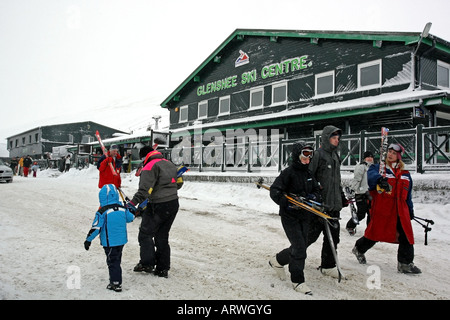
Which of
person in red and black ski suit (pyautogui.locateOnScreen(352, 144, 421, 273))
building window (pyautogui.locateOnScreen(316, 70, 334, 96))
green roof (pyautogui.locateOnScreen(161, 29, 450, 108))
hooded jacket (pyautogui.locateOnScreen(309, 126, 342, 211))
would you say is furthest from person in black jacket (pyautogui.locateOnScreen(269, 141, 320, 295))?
building window (pyautogui.locateOnScreen(316, 70, 334, 96))

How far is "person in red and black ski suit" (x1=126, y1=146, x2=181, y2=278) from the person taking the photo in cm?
427

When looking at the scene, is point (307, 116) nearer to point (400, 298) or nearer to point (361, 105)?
point (361, 105)

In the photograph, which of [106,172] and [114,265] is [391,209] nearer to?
[114,265]

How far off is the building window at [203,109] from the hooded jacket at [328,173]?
1950 centimetres

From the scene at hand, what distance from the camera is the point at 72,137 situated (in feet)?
158

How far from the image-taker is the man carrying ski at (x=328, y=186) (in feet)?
14.4

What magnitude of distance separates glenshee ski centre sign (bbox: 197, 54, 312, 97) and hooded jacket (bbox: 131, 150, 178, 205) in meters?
15.0

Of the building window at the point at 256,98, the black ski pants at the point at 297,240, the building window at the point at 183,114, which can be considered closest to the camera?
the black ski pants at the point at 297,240

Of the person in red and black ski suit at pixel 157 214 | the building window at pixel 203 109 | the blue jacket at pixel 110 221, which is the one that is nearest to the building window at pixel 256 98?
the building window at pixel 203 109

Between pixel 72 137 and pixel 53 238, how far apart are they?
46508mm

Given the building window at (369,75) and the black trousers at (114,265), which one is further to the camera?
the building window at (369,75)

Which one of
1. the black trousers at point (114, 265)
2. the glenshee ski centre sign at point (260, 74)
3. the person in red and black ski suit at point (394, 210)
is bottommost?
the black trousers at point (114, 265)

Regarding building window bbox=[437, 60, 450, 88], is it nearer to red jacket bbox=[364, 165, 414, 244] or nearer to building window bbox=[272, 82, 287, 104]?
building window bbox=[272, 82, 287, 104]

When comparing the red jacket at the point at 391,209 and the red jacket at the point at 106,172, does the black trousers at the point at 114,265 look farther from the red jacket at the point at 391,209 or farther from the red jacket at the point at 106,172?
the red jacket at the point at 106,172
